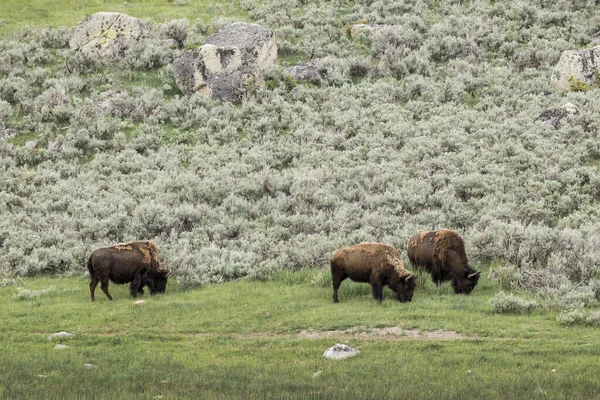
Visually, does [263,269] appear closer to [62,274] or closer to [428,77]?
[62,274]

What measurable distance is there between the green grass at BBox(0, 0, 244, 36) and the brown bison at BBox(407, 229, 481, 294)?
27862mm

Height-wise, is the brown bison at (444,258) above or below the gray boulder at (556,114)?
below

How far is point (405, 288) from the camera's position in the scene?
1644cm

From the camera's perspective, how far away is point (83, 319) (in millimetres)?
15906

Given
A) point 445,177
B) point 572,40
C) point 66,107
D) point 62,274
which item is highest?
point 572,40

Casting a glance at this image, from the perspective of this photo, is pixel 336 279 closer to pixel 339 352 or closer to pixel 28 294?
pixel 339 352

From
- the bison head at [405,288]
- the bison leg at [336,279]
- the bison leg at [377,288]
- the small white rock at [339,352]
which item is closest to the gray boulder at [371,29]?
the bison leg at [336,279]

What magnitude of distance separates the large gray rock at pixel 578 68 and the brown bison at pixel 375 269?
1900cm

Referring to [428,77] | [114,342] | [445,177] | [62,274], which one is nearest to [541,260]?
[445,177]

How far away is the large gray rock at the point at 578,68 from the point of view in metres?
32.3

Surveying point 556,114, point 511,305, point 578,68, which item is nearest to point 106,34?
point 556,114

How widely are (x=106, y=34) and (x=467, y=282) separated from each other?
2665cm

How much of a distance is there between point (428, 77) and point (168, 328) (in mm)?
23300

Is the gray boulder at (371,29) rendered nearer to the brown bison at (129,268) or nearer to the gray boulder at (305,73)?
the gray boulder at (305,73)
